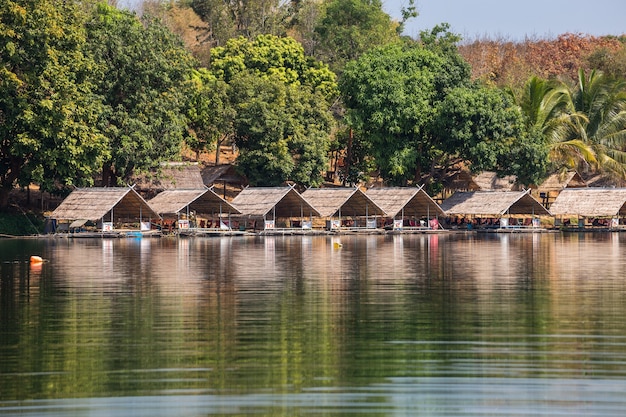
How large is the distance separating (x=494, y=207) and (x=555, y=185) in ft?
28.5

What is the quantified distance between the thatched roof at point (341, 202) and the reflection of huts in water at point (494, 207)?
16.7ft

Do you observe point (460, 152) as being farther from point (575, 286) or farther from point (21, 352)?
point (21, 352)

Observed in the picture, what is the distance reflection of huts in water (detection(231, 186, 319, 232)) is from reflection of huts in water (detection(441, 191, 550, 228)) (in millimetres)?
8363

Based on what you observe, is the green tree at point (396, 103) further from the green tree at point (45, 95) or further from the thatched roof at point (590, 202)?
the green tree at point (45, 95)

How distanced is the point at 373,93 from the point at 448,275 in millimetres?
33039

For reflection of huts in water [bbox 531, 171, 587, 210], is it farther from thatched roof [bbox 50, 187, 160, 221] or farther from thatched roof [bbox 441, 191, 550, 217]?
thatched roof [bbox 50, 187, 160, 221]

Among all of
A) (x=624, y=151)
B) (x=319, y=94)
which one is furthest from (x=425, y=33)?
(x=624, y=151)

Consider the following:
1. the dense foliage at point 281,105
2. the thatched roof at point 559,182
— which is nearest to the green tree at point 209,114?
the dense foliage at point 281,105

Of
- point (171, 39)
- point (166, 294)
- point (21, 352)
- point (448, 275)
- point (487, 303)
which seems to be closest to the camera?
point (21, 352)

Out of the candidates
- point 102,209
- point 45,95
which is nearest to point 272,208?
point 102,209

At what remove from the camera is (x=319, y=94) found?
6556 cm

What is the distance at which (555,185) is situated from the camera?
67375 mm

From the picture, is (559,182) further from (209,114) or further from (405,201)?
(209,114)

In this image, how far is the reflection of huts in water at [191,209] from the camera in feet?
178
